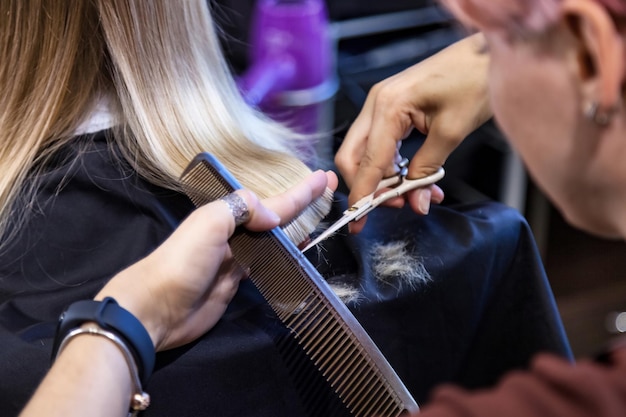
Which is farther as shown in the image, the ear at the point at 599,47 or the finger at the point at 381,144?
the finger at the point at 381,144

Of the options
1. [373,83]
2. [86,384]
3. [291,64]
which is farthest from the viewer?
[373,83]

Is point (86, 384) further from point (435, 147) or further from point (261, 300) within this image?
point (435, 147)

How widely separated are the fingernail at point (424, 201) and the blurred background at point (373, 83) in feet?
0.64

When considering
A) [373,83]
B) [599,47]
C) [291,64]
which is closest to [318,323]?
[599,47]

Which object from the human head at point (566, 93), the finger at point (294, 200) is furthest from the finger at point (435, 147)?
the human head at point (566, 93)

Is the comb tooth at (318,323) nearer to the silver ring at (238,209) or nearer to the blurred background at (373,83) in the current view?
the silver ring at (238,209)

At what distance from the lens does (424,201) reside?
87cm

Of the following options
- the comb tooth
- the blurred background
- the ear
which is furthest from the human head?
the blurred background

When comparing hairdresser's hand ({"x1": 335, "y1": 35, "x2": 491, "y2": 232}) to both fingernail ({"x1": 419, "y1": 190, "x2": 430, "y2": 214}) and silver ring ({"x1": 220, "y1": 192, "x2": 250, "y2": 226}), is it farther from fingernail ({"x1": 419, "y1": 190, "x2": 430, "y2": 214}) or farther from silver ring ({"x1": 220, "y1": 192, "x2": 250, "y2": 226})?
silver ring ({"x1": 220, "y1": 192, "x2": 250, "y2": 226})

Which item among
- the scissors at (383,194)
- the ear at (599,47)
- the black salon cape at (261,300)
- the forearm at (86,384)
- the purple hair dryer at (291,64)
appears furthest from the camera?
the purple hair dryer at (291,64)

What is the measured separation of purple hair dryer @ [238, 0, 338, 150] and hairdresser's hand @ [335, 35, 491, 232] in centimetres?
42

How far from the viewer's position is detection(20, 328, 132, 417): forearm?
57 cm

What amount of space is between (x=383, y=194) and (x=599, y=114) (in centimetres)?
43

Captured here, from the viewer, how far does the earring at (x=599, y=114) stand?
430mm
